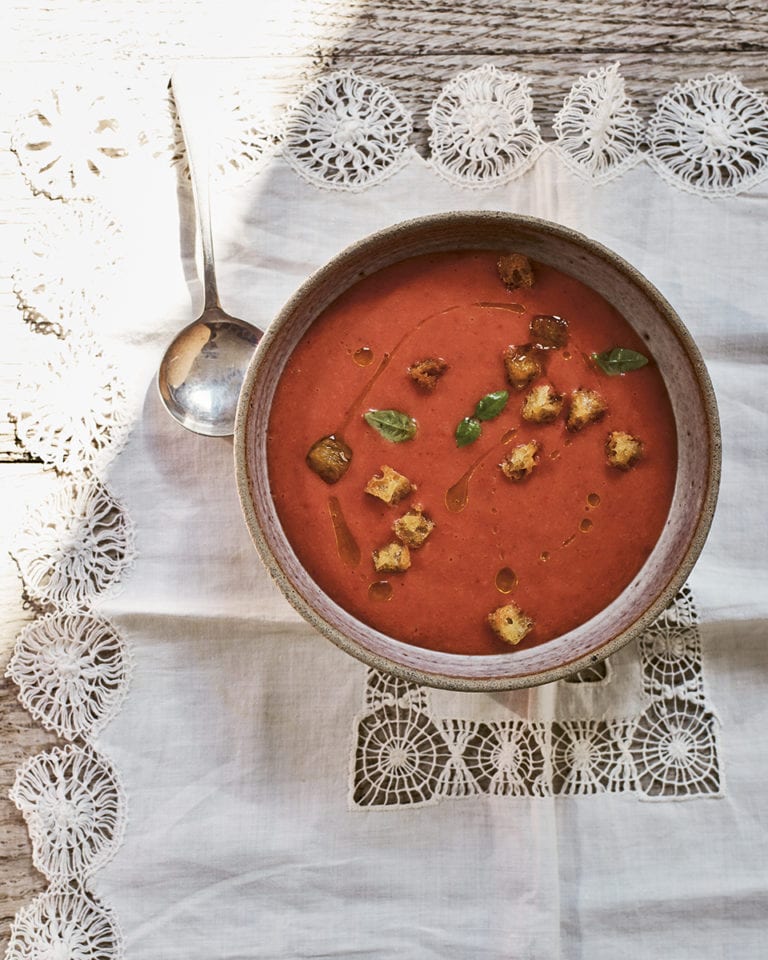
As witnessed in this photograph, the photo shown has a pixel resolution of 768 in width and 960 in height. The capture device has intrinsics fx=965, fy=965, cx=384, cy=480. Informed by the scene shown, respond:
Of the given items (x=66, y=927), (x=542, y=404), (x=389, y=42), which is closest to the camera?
(x=542, y=404)

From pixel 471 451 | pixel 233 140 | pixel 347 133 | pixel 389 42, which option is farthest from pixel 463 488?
pixel 389 42

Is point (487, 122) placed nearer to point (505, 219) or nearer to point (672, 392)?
point (505, 219)

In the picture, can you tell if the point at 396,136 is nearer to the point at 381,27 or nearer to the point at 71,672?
the point at 381,27

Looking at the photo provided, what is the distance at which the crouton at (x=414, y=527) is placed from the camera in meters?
1.99

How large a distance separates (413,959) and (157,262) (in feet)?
5.89

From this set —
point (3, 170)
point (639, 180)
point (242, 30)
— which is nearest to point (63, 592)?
point (3, 170)

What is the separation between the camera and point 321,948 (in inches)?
91.1

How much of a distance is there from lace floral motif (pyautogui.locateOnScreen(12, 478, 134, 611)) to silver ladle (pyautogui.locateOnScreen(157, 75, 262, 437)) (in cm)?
29

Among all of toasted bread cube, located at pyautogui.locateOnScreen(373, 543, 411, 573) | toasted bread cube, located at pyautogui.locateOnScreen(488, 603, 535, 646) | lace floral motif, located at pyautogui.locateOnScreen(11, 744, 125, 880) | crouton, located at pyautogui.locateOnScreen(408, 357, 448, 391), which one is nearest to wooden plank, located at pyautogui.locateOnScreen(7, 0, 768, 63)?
crouton, located at pyautogui.locateOnScreen(408, 357, 448, 391)

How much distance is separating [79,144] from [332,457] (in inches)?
42.0

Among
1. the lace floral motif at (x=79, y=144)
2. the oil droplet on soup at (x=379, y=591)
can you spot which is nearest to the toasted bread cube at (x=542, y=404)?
the oil droplet on soup at (x=379, y=591)

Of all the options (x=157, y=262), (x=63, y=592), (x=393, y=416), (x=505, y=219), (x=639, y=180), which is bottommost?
(x=63, y=592)

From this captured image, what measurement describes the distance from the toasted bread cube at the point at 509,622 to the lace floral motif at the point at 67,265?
123 cm

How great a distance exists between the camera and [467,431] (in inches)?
79.3
